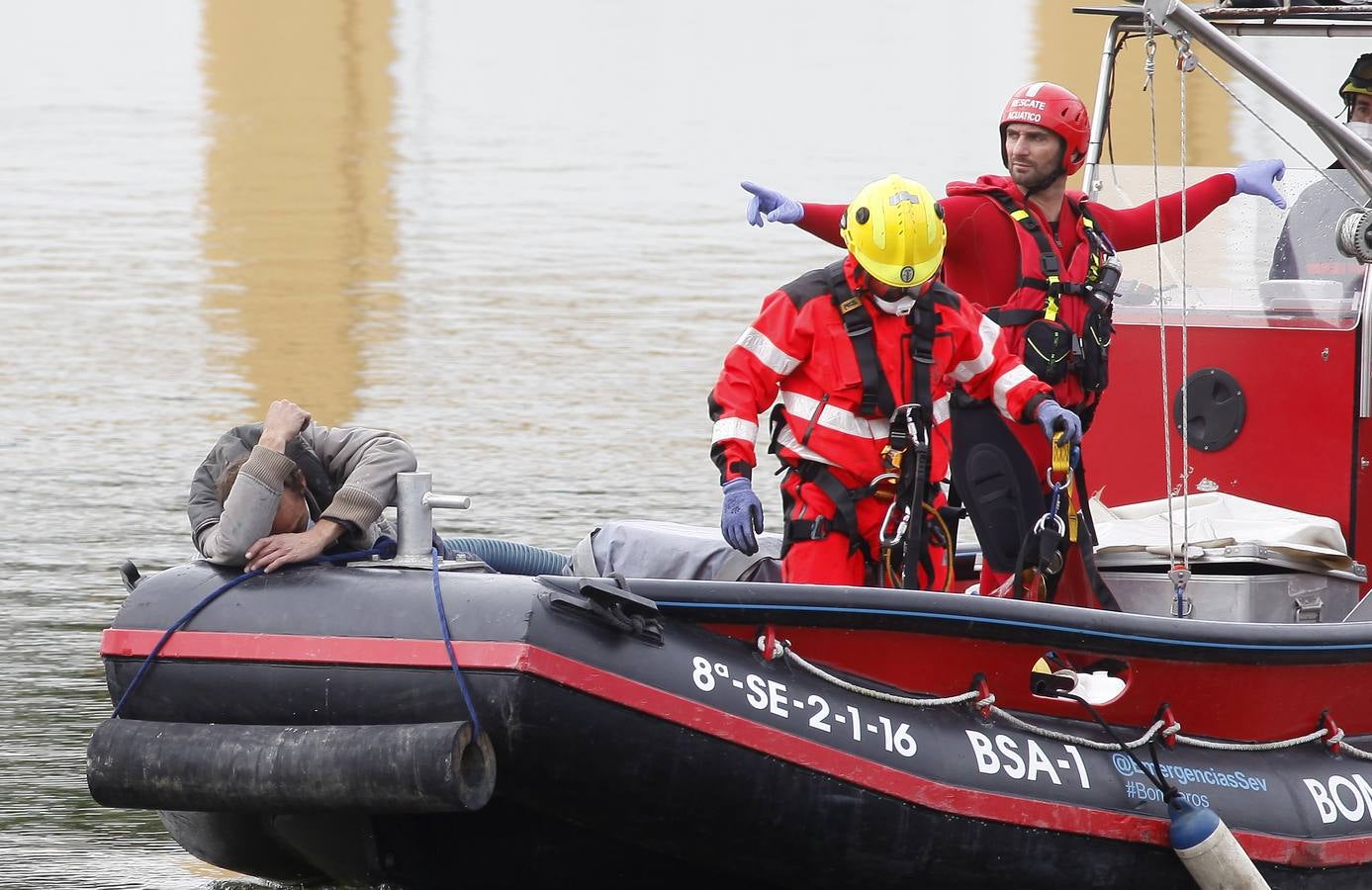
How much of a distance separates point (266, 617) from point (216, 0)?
115 ft

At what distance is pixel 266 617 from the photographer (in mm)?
4340

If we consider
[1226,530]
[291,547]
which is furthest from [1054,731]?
[291,547]

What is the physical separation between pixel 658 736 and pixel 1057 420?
134 centimetres

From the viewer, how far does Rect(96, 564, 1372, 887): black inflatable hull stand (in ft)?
14.0

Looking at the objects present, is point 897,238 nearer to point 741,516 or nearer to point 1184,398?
point 741,516

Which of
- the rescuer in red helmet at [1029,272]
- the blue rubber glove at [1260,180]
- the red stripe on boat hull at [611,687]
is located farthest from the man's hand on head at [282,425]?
the blue rubber glove at [1260,180]

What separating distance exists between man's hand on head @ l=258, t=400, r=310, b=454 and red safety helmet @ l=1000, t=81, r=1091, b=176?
1940mm

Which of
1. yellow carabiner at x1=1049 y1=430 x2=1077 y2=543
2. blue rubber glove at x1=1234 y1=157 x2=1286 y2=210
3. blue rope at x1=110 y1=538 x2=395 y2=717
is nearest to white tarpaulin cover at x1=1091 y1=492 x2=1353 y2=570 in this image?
yellow carabiner at x1=1049 y1=430 x2=1077 y2=543

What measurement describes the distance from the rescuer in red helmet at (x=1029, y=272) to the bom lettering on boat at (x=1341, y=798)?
2.94ft

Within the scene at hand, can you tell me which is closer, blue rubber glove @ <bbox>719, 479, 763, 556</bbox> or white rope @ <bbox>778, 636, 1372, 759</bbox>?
white rope @ <bbox>778, 636, 1372, 759</bbox>

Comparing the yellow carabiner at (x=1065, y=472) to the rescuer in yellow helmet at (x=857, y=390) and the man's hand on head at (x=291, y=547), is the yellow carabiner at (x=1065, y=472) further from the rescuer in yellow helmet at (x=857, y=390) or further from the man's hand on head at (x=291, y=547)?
the man's hand on head at (x=291, y=547)

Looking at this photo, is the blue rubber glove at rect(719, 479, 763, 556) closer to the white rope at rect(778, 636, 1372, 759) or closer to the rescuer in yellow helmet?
the rescuer in yellow helmet

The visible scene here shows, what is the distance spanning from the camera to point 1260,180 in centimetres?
579

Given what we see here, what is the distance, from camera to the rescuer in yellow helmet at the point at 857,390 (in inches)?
194
